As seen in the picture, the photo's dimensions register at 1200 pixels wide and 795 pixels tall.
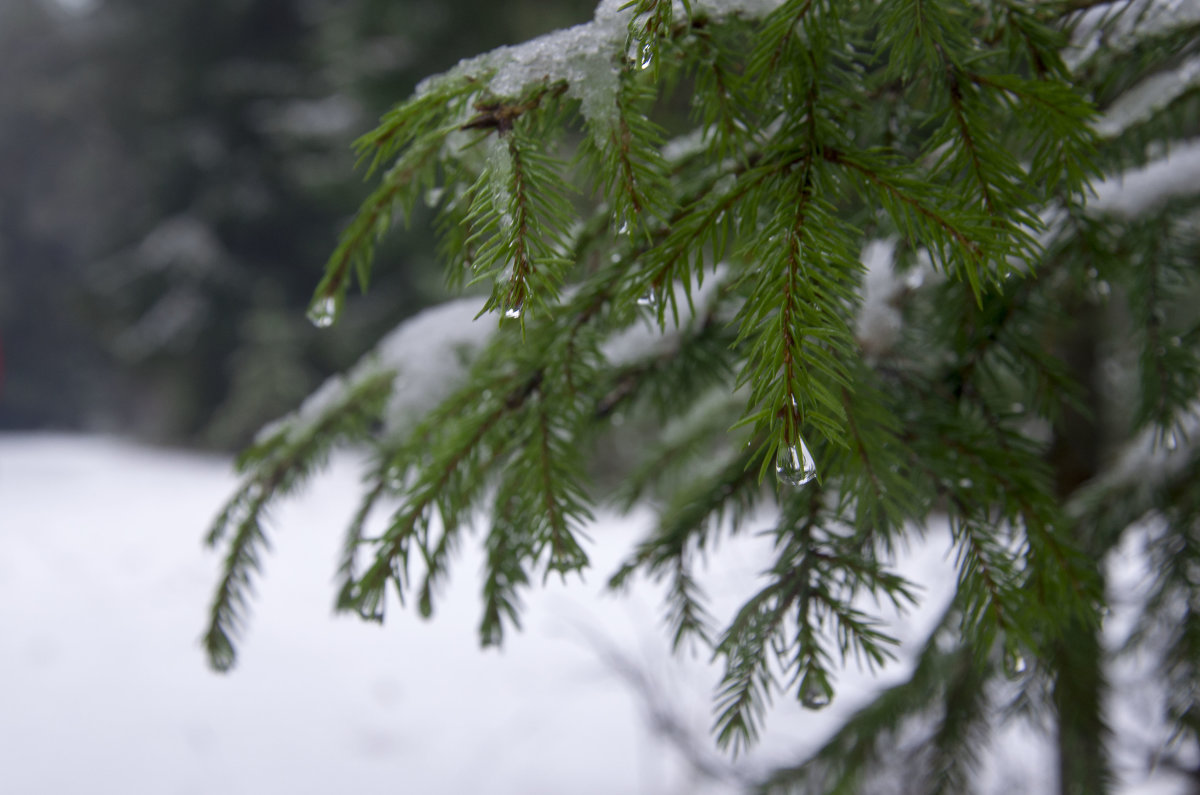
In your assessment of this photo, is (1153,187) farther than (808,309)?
Yes

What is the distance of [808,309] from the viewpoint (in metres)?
0.35

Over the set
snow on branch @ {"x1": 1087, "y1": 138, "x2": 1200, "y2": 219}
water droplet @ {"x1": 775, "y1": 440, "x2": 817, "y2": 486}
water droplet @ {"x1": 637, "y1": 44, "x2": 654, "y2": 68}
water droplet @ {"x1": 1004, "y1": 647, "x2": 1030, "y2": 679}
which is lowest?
water droplet @ {"x1": 1004, "y1": 647, "x2": 1030, "y2": 679}

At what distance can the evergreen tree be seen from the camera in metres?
0.41

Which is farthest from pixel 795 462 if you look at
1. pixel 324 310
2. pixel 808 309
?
pixel 324 310

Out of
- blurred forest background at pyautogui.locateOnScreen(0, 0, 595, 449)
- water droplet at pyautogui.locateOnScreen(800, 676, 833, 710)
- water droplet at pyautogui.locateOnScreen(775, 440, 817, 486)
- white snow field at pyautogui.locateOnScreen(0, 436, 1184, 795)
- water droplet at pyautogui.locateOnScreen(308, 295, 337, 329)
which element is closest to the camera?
water droplet at pyautogui.locateOnScreen(775, 440, 817, 486)

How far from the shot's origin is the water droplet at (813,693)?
0.49 metres

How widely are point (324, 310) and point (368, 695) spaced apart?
2588mm

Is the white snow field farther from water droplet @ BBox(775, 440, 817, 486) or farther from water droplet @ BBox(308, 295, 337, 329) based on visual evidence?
water droplet @ BBox(775, 440, 817, 486)

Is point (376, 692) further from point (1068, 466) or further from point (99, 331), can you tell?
point (99, 331)

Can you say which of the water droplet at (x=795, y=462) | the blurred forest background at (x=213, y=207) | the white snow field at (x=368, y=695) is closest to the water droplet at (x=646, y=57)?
the water droplet at (x=795, y=462)

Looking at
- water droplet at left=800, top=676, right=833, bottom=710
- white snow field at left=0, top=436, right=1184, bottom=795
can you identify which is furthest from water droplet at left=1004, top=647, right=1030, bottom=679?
white snow field at left=0, top=436, right=1184, bottom=795

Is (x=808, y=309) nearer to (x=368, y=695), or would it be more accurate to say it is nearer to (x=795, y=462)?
(x=795, y=462)

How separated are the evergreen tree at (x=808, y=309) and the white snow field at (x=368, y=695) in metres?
0.72

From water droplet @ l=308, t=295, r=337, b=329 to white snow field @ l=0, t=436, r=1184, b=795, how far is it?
84 cm
